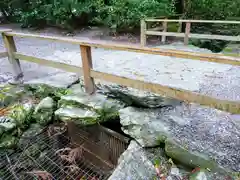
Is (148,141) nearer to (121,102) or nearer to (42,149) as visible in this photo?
(121,102)

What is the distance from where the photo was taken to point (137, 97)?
276 cm

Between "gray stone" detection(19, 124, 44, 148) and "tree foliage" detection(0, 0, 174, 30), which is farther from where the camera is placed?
"tree foliage" detection(0, 0, 174, 30)

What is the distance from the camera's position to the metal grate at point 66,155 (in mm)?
3000

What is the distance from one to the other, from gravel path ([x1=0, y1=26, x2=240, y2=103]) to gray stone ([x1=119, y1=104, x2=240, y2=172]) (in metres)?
0.67

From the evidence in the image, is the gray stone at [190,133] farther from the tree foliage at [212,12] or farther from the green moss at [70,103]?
the tree foliage at [212,12]

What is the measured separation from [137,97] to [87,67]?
0.78 m

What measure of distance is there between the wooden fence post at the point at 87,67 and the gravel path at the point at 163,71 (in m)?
0.93

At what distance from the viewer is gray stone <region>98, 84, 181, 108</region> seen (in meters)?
2.74

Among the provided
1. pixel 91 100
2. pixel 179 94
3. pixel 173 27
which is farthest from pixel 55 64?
pixel 173 27

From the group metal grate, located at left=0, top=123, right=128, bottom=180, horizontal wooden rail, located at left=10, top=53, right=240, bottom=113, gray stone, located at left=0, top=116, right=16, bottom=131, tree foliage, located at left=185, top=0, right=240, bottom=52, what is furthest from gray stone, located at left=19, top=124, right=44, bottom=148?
tree foliage, located at left=185, top=0, right=240, bottom=52

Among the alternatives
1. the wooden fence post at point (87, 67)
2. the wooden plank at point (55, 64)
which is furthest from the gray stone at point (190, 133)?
the wooden plank at point (55, 64)

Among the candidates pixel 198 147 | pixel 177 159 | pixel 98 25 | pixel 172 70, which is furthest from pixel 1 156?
pixel 98 25

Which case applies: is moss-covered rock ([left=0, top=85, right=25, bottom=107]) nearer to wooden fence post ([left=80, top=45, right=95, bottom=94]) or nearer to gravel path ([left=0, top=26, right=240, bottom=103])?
gravel path ([left=0, top=26, right=240, bottom=103])

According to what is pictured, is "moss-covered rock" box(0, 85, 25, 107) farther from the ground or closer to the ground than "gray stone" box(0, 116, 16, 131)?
farther from the ground
